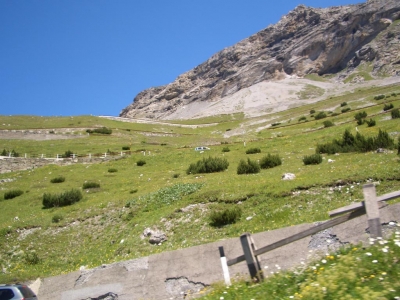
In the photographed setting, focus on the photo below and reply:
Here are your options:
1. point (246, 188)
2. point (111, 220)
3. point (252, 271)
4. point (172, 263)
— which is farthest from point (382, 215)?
point (111, 220)

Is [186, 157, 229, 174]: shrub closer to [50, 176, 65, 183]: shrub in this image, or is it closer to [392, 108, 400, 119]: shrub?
[50, 176, 65, 183]: shrub

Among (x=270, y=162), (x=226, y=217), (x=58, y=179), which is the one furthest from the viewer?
(x=58, y=179)

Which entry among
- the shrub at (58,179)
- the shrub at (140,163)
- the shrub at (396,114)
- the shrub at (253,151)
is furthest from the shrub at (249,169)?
the shrub at (396,114)

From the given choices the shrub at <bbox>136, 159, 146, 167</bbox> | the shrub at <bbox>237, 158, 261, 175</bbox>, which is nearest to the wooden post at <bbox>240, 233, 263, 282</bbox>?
the shrub at <bbox>237, 158, 261, 175</bbox>

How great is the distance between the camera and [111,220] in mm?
25625

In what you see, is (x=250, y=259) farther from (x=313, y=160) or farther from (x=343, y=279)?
(x=313, y=160)

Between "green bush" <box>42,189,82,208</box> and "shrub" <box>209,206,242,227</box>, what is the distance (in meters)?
17.1

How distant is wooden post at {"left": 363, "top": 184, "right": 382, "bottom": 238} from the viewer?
796 cm

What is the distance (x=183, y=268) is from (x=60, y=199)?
22.5 meters

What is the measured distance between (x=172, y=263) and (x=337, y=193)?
9.80 meters

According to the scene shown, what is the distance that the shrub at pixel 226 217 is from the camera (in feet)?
64.6

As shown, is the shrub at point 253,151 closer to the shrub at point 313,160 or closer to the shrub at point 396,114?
the shrub at point 313,160

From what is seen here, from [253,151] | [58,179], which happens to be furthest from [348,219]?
[58,179]

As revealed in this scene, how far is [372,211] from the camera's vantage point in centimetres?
799
